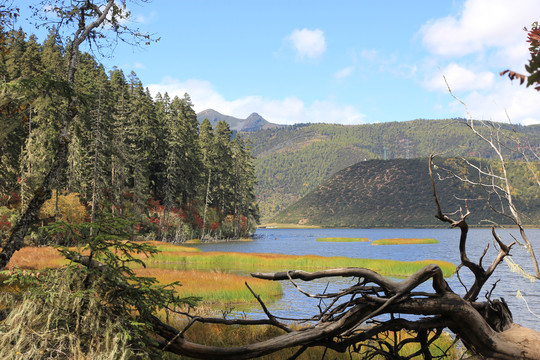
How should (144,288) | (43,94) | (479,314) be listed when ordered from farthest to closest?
(43,94) → (144,288) → (479,314)

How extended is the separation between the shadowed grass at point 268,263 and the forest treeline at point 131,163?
813 cm

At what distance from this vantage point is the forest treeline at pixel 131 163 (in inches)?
1558

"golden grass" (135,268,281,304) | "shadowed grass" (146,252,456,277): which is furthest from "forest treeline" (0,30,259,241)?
"golden grass" (135,268,281,304)

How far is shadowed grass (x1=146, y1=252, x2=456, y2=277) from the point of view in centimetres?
3059

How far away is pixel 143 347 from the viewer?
3938 mm

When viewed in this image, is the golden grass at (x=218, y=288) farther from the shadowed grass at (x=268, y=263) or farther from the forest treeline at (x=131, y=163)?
the forest treeline at (x=131, y=163)

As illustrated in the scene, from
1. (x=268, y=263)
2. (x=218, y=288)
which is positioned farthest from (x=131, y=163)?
(x=218, y=288)

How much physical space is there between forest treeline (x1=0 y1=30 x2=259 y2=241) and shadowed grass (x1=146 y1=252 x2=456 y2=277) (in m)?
8.13

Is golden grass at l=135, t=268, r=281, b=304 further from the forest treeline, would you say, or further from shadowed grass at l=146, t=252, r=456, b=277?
the forest treeline

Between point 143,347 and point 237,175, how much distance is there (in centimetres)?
8312

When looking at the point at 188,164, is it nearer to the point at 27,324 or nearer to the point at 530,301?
the point at 530,301

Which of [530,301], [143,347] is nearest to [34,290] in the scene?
[143,347]

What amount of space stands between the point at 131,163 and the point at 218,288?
39.5 meters

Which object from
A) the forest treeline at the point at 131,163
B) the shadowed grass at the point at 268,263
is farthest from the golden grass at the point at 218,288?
the forest treeline at the point at 131,163
